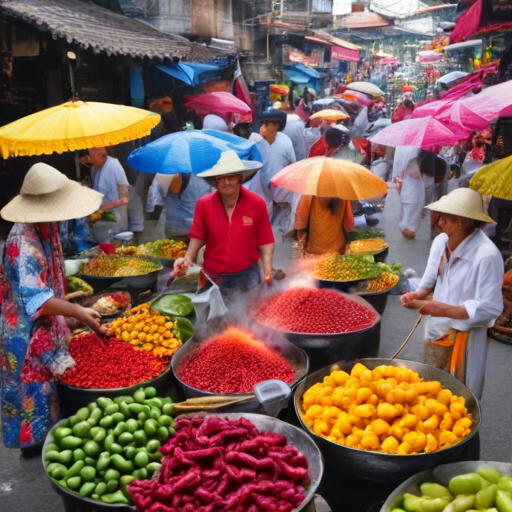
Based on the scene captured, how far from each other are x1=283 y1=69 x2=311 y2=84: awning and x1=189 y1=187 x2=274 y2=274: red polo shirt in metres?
21.7

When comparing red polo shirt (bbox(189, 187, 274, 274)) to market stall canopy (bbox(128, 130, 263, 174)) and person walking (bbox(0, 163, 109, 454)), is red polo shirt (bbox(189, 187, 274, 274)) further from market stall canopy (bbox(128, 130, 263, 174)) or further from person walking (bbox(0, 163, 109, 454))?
market stall canopy (bbox(128, 130, 263, 174))

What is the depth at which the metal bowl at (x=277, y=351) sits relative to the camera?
3728mm

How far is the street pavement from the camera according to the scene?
12.3ft

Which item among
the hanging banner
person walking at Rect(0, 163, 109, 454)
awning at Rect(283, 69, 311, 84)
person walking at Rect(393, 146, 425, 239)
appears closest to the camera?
person walking at Rect(0, 163, 109, 454)

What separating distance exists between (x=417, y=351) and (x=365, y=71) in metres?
40.4

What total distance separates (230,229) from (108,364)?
1532 mm

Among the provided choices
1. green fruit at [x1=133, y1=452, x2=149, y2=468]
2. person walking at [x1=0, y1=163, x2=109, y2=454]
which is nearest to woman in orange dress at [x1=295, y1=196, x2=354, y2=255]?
person walking at [x1=0, y1=163, x2=109, y2=454]

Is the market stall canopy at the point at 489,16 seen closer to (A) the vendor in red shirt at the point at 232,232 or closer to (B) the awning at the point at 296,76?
(A) the vendor in red shirt at the point at 232,232

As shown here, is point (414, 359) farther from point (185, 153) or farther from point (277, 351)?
point (185, 153)

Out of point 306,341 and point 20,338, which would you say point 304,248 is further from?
point 20,338

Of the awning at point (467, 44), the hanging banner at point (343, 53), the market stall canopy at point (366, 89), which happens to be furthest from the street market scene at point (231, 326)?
the hanging banner at point (343, 53)

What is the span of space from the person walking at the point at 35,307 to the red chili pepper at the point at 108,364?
0.48ft

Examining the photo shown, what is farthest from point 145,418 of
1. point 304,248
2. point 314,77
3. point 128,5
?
point 314,77

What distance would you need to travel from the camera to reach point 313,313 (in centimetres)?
469
